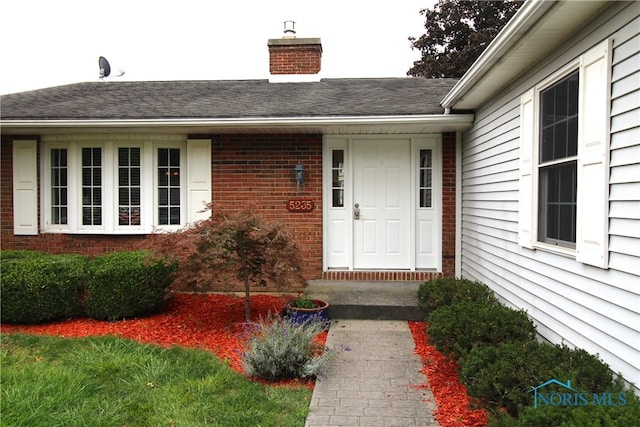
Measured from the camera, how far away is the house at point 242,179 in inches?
281

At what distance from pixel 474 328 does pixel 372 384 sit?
0.99m

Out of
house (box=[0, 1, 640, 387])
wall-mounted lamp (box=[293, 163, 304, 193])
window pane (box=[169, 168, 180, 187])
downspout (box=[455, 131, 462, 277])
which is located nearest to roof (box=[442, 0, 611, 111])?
house (box=[0, 1, 640, 387])

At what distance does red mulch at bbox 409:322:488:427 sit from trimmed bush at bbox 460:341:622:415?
11.0 inches

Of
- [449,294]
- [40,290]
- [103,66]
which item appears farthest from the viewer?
[103,66]

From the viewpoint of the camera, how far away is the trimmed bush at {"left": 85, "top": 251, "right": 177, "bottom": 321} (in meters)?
5.55

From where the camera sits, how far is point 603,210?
3.00 m

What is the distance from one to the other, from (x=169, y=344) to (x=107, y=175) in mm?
3821

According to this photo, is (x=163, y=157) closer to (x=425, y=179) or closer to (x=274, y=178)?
(x=274, y=178)

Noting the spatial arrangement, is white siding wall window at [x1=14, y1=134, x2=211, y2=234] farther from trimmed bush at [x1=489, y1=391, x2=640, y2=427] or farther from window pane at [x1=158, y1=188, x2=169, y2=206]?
trimmed bush at [x1=489, y1=391, x2=640, y2=427]

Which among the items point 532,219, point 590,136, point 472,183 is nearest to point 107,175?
point 472,183

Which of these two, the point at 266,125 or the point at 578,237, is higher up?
the point at 266,125

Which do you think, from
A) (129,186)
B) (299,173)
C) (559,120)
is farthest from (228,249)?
(559,120)

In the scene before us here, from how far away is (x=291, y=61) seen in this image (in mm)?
9164

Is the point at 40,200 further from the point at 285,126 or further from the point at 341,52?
the point at 341,52
